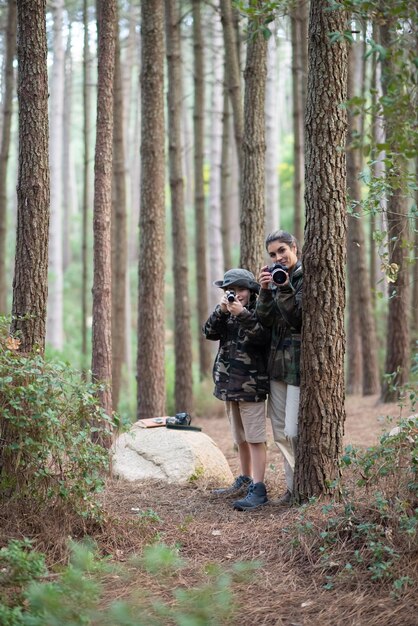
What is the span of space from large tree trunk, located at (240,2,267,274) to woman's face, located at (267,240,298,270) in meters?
2.76

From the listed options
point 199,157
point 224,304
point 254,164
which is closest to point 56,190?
point 199,157

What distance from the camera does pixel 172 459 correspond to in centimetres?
767

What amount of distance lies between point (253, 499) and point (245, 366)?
1.15m

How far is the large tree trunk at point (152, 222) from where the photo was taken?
996cm

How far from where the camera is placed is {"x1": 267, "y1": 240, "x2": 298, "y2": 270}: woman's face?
6.45 m

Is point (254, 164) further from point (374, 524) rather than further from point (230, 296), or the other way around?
point (374, 524)

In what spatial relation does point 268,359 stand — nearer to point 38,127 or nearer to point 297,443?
point 297,443

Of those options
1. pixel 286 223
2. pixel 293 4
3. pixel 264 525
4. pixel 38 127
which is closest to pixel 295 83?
pixel 293 4

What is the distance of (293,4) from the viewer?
22.9 feet

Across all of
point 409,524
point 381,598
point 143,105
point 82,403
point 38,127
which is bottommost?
point 381,598

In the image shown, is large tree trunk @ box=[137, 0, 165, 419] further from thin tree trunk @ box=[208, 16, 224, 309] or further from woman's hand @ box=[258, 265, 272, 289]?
thin tree trunk @ box=[208, 16, 224, 309]

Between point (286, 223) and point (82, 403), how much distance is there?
26173 mm

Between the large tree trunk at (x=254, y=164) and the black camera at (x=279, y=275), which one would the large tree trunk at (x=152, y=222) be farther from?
the black camera at (x=279, y=275)

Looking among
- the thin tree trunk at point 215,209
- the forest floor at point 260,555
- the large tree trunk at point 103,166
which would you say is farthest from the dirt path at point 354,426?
the thin tree trunk at point 215,209
